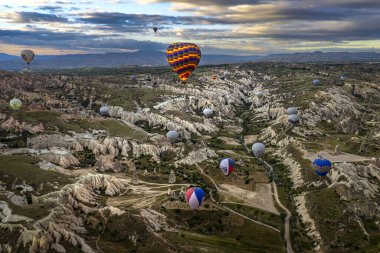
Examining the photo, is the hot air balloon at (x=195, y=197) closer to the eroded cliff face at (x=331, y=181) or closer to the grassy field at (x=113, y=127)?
the eroded cliff face at (x=331, y=181)

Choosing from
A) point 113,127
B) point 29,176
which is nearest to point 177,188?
point 29,176

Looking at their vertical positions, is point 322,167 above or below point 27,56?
below

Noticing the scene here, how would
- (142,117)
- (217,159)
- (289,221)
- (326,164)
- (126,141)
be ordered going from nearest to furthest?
(289,221), (326,164), (217,159), (126,141), (142,117)

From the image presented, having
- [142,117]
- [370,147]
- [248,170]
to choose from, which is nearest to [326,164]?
[248,170]

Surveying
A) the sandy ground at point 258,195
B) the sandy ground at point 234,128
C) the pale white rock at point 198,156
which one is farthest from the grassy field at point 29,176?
the sandy ground at point 234,128

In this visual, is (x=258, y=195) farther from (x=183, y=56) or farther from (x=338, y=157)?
(x=183, y=56)

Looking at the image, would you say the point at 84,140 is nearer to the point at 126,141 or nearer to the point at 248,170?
the point at 126,141
